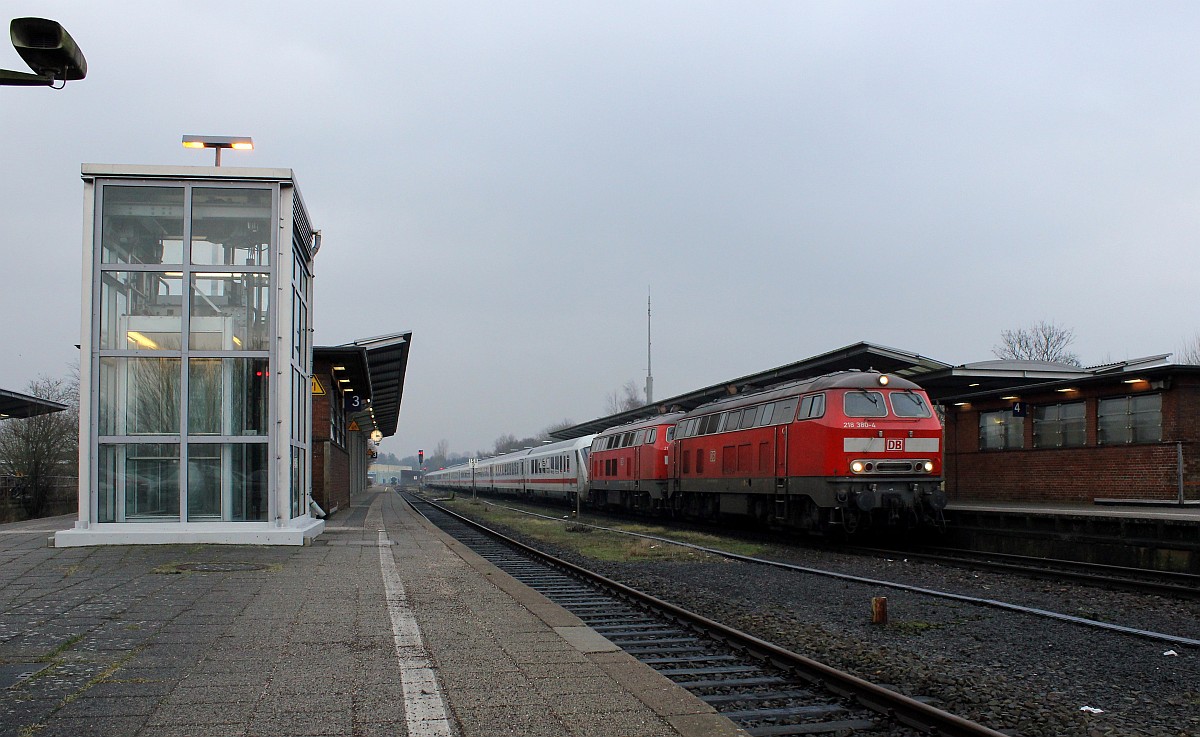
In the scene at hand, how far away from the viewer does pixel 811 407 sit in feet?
55.3

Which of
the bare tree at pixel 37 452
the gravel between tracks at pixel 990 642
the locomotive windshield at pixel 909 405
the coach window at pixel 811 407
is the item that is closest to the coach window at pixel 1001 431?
the locomotive windshield at pixel 909 405

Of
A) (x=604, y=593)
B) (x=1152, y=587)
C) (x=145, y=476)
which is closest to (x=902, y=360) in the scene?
(x=1152, y=587)

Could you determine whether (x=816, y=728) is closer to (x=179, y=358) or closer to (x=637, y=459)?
(x=179, y=358)

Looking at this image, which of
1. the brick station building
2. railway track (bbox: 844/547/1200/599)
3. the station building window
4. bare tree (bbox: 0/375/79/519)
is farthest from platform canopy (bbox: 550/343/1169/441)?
bare tree (bbox: 0/375/79/519)

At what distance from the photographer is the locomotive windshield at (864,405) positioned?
16.2 m

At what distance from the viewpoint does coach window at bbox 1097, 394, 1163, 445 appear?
19562mm

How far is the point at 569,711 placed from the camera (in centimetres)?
543

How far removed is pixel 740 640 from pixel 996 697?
211 cm

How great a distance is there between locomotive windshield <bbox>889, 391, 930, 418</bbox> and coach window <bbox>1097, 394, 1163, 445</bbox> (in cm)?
618

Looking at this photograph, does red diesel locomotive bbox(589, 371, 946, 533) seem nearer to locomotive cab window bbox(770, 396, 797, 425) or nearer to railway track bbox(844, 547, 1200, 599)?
locomotive cab window bbox(770, 396, 797, 425)

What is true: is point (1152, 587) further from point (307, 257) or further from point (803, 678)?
point (307, 257)

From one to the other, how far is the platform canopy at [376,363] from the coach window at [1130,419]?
56.3ft

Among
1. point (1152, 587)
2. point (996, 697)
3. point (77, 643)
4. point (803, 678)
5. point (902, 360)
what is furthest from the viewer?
point (902, 360)

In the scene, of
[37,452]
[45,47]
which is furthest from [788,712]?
[37,452]
